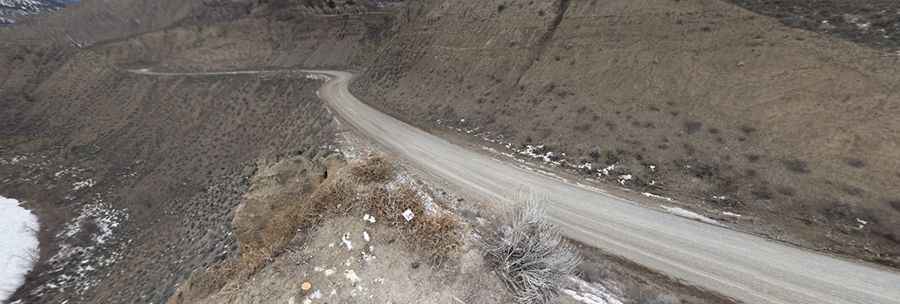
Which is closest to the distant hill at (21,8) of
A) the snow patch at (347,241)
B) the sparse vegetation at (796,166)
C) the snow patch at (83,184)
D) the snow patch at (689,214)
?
the snow patch at (83,184)

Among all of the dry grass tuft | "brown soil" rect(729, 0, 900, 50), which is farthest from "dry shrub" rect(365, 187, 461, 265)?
"brown soil" rect(729, 0, 900, 50)

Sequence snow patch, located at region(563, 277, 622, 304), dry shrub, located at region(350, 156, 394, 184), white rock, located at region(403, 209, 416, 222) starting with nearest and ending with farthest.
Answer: snow patch, located at region(563, 277, 622, 304) → white rock, located at region(403, 209, 416, 222) → dry shrub, located at region(350, 156, 394, 184)

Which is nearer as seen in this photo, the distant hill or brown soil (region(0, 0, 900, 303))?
brown soil (region(0, 0, 900, 303))

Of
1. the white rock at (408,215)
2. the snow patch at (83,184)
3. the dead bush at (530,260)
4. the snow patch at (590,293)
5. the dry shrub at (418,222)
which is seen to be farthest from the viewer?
the snow patch at (83,184)

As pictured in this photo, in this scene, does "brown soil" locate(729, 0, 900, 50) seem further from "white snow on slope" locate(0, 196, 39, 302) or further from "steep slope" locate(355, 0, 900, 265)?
"white snow on slope" locate(0, 196, 39, 302)

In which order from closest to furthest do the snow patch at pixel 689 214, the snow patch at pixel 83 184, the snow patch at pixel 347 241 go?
the snow patch at pixel 347 241, the snow patch at pixel 689 214, the snow patch at pixel 83 184

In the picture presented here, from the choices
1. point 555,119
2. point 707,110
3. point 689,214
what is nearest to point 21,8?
point 555,119

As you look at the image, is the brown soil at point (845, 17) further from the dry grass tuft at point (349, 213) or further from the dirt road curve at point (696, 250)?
the dry grass tuft at point (349, 213)
